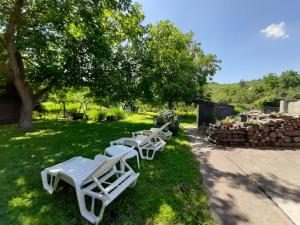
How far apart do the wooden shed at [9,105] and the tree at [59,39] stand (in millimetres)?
3407

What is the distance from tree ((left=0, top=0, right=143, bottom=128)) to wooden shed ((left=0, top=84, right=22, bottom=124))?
3.41 m

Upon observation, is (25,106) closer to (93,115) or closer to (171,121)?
(93,115)

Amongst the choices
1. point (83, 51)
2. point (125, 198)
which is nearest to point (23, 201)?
point (125, 198)

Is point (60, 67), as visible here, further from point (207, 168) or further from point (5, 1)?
point (207, 168)

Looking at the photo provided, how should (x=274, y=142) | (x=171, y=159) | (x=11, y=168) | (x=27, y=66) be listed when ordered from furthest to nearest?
(x=27, y=66) → (x=274, y=142) → (x=171, y=159) → (x=11, y=168)

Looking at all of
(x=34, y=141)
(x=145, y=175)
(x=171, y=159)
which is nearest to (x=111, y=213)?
(x=145, y=175)

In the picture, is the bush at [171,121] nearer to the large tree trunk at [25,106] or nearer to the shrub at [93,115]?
the large tree trunk at [25,106]

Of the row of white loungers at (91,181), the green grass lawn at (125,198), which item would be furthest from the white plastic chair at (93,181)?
the green grass lawn at (125,198)

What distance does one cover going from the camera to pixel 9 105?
1449 centimetres

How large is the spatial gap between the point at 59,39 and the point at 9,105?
24.5 ft

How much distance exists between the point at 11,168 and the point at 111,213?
3.07 meters

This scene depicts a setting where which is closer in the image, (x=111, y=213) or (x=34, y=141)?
(x=111, y=213)

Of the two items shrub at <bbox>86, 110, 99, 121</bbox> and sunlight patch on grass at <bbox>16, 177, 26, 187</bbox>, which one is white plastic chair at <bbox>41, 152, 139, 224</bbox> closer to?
sunlight patch on grass at <bbox>16, 177, 26, 187</bbox>

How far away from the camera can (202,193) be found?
3629 millimetres
